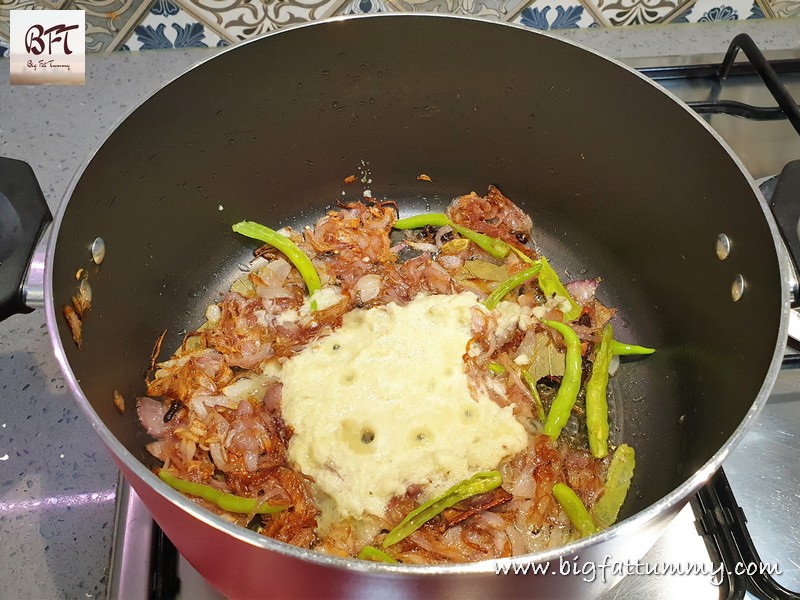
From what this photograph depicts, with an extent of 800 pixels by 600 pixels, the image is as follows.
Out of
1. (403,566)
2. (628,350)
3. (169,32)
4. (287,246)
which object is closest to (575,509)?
(628,350)

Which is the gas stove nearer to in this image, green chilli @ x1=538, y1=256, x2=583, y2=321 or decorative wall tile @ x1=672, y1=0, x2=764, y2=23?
green chilli @ x1=538, y1=256, x2=583, y2=321

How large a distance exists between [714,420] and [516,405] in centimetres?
29

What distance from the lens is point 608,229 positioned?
1.22m

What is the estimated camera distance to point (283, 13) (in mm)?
1402

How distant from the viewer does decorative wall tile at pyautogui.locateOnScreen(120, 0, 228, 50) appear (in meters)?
1.41

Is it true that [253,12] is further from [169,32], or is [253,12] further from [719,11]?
[719,11]

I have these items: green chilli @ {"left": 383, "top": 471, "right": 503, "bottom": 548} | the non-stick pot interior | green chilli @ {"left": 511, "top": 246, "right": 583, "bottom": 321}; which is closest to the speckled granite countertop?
the non-stick pot interior

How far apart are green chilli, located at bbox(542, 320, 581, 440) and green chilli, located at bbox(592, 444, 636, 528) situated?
0.10 metres

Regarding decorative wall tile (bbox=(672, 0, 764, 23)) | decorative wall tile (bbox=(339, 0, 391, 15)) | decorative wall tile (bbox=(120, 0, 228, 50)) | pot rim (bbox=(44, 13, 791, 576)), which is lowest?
pot rim (bbox=(44, 13, 791, 576))

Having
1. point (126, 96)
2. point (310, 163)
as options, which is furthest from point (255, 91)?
point (126, 96)

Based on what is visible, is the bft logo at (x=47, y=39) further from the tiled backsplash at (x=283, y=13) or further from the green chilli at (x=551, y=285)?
the green chilli at (x=551, y=285)

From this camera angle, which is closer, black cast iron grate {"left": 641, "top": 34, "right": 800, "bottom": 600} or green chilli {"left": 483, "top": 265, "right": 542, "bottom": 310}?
black cast iron grate {"left": 641, "top": 34, "right": 800, "bottom": 600}

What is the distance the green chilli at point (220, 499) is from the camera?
0.89 metres

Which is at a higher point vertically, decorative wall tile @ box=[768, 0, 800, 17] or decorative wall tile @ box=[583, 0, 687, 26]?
decorative wall tile @ box=[768, 0, 800, 17]
